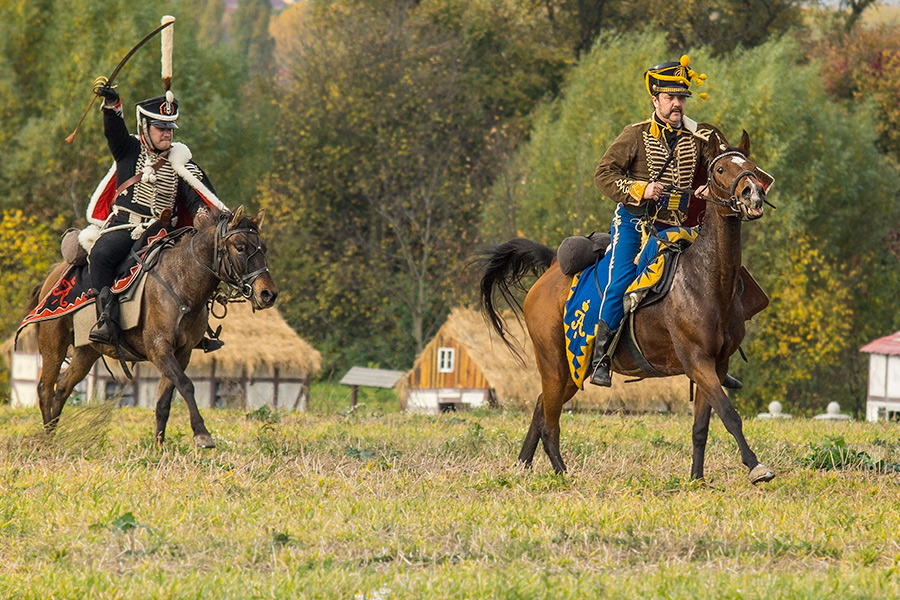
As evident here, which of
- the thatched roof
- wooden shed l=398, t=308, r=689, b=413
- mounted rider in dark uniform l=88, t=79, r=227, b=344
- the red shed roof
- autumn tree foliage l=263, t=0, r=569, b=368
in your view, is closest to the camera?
mounted rider in dark uniform l=88, t=79, r=227, b=344

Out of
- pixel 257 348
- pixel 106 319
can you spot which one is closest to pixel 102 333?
pixel 106 319

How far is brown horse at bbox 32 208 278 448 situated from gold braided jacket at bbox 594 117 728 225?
3170mm

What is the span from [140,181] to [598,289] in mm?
4767

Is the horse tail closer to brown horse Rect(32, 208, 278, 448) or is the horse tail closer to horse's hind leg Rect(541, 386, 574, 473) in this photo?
horse's hind leg Rect(541, 386, 574, 473)

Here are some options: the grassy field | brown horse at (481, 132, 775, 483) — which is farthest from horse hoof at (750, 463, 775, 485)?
the grassy field

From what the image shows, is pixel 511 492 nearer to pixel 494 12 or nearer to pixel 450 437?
pixel 450 437

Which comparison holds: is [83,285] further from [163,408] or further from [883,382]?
[883,382]

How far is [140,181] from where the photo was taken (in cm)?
1221

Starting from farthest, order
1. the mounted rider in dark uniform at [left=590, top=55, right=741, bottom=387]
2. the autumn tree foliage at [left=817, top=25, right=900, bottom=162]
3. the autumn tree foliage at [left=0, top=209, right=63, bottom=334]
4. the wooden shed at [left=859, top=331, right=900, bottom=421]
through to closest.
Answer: the autumn tree foliage at [left=817, top=25, right=900, bottom=162] < the wooden shed at [left=859, top=331, right=900, bottom=421] < the autumn tree foliage at [left=0, top=209, right=63, bottom=334] < the mounted rider in dark uniform at [left=590, top=55, right=741, bottom=387]

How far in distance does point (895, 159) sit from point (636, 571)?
44916 millimetres

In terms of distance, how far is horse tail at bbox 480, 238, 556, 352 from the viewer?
452 inches

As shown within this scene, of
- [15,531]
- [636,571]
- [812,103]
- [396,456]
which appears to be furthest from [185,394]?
[812,103]

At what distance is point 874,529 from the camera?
7414 mm

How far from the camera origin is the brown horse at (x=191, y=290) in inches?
441
